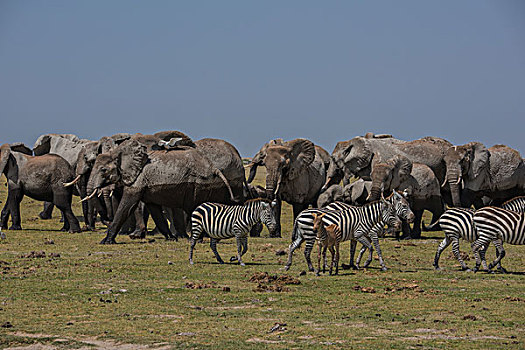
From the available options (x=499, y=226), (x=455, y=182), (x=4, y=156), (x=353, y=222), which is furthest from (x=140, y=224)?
(x=499, y=226)

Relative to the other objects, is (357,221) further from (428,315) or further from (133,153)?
(133,153)

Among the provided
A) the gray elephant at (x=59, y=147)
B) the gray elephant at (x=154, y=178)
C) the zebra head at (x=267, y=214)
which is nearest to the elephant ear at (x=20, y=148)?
the gray elephant at (x=59, y=147)

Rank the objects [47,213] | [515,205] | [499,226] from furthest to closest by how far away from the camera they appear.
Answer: [47,213] < [515,205] < [499,226]

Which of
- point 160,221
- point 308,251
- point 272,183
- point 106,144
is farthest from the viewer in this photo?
point 106,144

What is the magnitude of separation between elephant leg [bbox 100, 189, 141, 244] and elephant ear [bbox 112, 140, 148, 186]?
42cm

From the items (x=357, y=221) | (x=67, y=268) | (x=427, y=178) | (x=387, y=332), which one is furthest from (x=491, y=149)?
(x=387, y=332)

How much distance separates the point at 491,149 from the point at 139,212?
49.3 feet

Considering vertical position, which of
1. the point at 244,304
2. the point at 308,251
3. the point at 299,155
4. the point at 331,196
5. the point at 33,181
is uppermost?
the point at 299,155

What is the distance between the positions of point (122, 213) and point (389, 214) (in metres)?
9.81

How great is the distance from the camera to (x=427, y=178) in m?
29.0

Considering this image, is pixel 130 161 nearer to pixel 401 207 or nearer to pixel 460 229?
pixel 401 207

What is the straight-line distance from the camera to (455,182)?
3069cm

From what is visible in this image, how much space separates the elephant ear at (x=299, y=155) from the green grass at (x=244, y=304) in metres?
8.94

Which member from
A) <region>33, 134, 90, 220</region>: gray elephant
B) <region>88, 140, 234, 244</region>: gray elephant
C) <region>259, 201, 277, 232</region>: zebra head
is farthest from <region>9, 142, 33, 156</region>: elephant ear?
<region>259, 201, 277, 232</region>: zebra head
